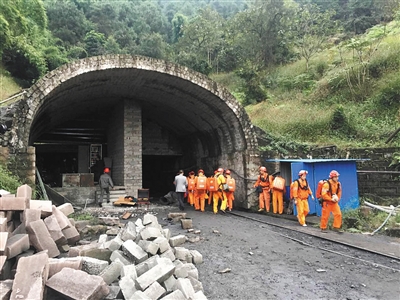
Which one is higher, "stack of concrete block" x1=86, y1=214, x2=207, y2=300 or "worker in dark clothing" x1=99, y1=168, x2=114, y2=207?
"worker in dark clothing" x1=99, y1=168, x2=114, y2=207

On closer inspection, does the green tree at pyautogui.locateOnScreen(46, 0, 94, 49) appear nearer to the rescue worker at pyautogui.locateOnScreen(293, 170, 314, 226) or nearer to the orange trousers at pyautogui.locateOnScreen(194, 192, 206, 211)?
the orange trousers at pyautogui.locateOnScreen(194, 192, 206, 211)

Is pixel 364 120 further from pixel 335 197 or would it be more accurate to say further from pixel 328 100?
pixel 335 197

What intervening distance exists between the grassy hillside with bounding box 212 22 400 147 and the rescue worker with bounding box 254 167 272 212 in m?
2.44

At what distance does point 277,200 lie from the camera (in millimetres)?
10984

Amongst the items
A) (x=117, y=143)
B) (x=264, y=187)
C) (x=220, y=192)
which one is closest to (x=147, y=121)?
(x=117, y=143)

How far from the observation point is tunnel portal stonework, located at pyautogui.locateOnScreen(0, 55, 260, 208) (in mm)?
9895

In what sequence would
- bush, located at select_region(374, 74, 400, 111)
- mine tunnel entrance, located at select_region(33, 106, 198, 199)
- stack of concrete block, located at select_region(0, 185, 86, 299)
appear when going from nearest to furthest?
1. stack of concrete block, located at select_region(0, 185, 86, 299)
2. bush, located at select_region(374, 74, 400, 111)
3. mine tunnel entrance, located at select_region(33, 106, 198, 199)

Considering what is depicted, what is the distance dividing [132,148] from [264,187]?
6250 millimetres

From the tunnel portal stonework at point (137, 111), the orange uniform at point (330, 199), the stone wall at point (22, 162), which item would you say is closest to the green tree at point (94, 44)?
the tunnel portal stonework at point (137, 111)

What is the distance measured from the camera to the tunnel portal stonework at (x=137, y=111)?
9895mm

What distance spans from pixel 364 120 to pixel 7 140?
13.6 meters

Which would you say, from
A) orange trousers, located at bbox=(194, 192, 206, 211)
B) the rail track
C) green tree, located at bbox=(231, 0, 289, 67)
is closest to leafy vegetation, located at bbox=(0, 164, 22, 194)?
orange trousers, located at bbox=(194, 192, 206, 211)

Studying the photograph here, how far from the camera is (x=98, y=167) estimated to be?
1684cm

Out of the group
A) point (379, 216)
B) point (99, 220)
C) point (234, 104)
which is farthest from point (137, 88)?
point (379, 216)
